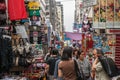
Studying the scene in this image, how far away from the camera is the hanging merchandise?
1605 centimetres

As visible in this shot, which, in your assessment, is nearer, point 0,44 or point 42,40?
point 0,44

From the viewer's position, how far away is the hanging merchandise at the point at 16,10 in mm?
16047

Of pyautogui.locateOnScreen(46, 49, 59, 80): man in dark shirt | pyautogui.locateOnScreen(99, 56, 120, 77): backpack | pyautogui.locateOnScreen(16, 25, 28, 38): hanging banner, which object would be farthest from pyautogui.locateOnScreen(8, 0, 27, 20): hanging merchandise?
pyautogui.locateOnScreen(99, 56, 120, 77): backpack

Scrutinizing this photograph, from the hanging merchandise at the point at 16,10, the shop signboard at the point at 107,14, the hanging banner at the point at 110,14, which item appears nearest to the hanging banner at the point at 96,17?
the shop signboard at the point at 107,14

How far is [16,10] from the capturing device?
16109 mm

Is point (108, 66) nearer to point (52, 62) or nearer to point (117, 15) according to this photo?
Answer: point (52, 62)

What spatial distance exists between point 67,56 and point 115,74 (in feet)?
5.92

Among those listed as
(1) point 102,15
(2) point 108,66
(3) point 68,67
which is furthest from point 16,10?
(3) point 68,67

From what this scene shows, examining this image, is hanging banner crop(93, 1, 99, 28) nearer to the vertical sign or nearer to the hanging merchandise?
the vertical sign

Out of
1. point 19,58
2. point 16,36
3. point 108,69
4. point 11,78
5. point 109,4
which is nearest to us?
point 108,69

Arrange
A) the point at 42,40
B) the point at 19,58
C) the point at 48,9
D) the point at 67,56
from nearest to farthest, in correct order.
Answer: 1. the point at 67,56
2. the point at 19,58
3. the point at 42,40
4. the point at 48,9

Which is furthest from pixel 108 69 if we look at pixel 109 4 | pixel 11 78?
pixel 109 4

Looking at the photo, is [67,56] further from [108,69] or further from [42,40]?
[42,40]

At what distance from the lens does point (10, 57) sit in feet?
46.0
